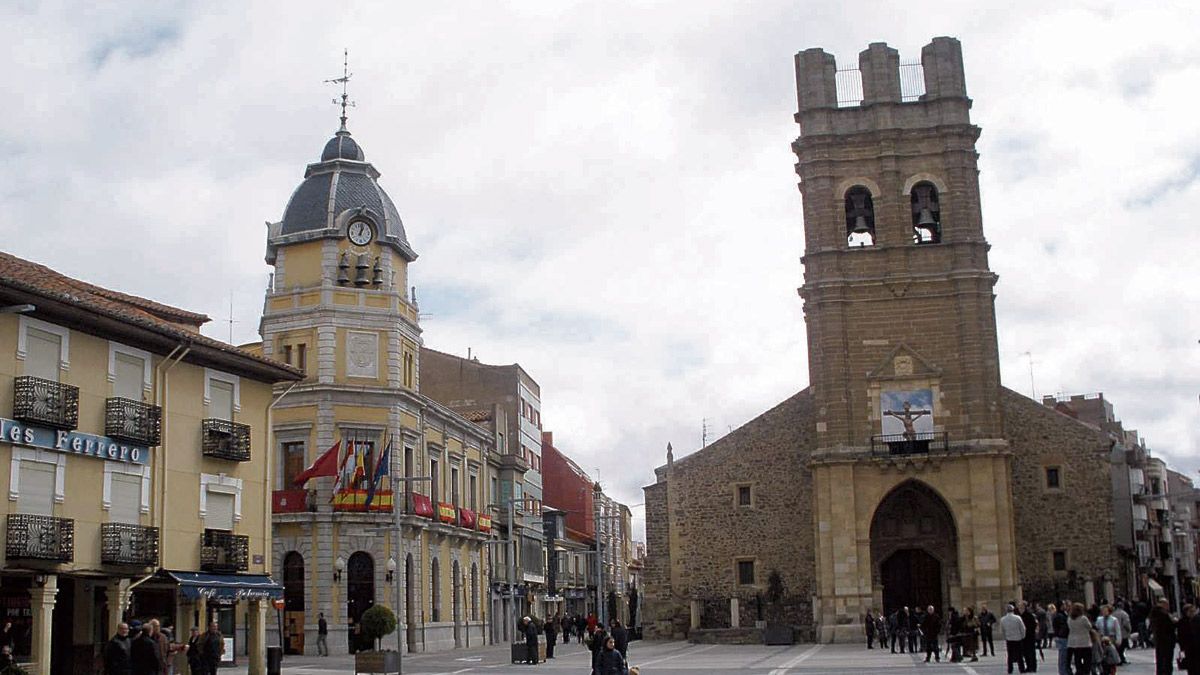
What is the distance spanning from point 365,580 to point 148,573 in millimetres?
18520

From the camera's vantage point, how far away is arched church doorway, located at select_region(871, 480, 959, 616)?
52219 mm

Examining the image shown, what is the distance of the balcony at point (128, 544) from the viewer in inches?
A: 1079

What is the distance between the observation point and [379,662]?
94.6 ft

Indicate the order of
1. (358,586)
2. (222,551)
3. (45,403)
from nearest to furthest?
(45,403), (222,551), (358,586)

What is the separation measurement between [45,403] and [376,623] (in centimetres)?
1771

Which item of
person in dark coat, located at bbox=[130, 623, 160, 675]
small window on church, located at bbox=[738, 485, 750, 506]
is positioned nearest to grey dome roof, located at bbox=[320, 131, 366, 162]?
small window on church, located at bbox=[738, 485, 750, 506]

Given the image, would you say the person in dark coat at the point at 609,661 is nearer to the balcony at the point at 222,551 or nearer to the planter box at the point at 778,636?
the balcony at the point at 222,551

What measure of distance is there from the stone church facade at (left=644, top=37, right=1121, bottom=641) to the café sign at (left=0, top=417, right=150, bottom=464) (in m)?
29.5

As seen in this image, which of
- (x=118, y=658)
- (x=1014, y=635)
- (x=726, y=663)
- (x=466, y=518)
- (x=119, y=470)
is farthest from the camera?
(x=466, y=518)

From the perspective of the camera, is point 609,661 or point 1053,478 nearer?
point 609,661

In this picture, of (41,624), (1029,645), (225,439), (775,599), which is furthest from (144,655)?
(775,599)

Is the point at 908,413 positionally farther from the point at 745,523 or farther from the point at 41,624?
the point at 41,624

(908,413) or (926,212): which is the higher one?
(926,212)

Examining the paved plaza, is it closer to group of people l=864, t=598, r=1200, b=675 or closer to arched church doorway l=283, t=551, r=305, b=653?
group of people l=864, t=598, r=1200, b=675
